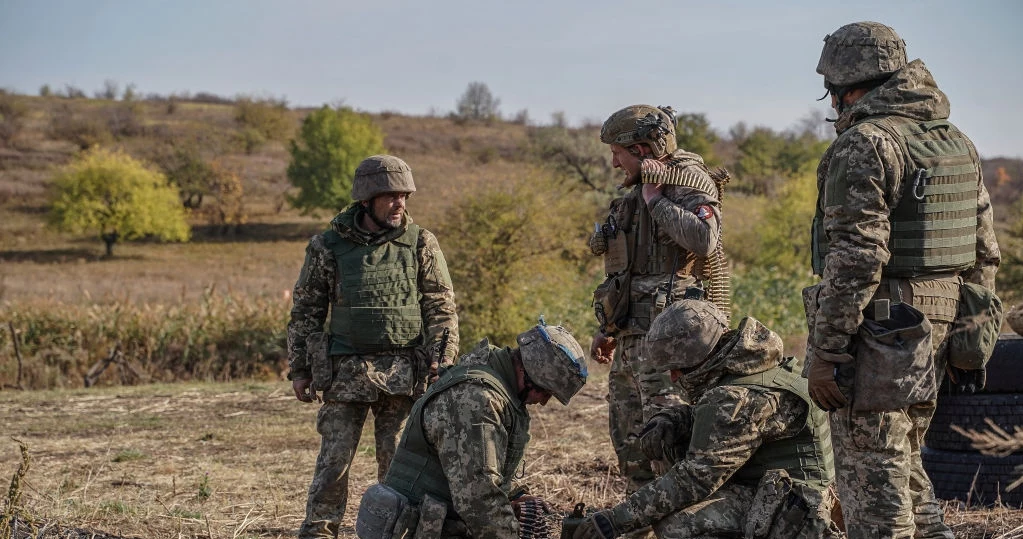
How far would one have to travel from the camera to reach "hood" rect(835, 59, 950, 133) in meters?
4.58

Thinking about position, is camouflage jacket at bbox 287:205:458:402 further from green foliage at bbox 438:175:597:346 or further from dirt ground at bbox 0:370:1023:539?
green foliage at bbox 438:175:597:346

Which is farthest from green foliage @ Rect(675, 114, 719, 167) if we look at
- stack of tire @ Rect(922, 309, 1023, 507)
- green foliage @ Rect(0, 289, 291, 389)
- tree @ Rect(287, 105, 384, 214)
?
stack of tire @ Rect(922, 309, 1023, 507)

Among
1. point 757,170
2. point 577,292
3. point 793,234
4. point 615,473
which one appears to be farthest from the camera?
point 757,170

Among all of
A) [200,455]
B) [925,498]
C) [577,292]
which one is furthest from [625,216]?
[577,292]

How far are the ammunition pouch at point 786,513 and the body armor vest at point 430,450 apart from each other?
1088 mm

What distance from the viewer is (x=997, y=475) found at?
254 inches

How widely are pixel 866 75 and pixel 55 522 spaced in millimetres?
5055

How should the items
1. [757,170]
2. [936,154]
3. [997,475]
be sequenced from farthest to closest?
1. [757,170]
2. [997,475]
3. [936,154]

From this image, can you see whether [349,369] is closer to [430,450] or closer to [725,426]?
[430,450]

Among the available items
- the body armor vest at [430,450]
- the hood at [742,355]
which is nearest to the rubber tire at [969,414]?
the hood at [742,355]

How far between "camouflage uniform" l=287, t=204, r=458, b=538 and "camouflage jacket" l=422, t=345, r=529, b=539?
5.23ft

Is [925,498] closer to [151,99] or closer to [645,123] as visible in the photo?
[645,123]

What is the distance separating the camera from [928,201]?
4.50m

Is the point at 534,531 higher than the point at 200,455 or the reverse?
higher
